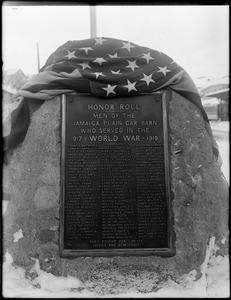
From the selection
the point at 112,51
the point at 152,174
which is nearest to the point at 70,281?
the point at 152,174

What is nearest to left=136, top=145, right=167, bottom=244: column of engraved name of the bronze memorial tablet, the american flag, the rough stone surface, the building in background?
the bronze memorial tablet

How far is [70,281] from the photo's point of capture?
3.07 meters

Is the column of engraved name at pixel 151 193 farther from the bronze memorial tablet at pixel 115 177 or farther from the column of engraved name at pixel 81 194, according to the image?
the column of engraved name at pixel 81 194

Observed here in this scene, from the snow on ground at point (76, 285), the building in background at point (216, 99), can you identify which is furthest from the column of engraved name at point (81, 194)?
the building in background at point (216, 99)

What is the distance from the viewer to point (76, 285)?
10.00ft

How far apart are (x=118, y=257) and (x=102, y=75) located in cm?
199

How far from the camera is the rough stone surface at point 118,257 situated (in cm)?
311

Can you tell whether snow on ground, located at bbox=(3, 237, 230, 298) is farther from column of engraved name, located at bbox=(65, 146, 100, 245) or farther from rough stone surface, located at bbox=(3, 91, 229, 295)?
column of engraved name, located at bbox=(65, 146, 100, 245)

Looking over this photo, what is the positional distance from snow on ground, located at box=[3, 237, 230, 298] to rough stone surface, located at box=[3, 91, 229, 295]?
60 millimetres

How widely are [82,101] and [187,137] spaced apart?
125 centimetres

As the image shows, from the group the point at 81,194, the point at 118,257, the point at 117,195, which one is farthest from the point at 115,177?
the point at 118,257

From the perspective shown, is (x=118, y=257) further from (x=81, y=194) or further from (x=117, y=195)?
(x=81, y=194)

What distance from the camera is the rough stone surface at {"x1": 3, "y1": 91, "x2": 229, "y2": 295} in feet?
10.2

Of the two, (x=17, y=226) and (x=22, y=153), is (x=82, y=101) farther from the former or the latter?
(x=17, y=226)
